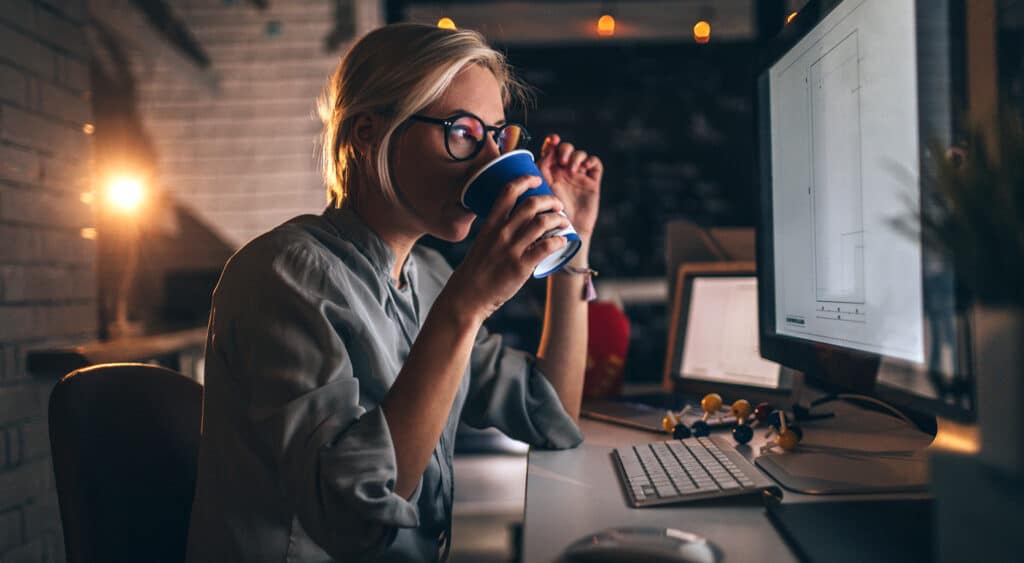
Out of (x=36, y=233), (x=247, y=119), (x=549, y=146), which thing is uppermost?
(x=247, y=119)

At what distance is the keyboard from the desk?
0.04 feet

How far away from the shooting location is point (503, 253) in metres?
0.77

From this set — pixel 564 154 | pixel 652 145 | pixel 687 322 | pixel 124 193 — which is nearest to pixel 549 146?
pixel 564 154

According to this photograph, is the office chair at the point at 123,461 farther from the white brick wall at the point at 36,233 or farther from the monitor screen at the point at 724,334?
the monitor screen at the point at 724,334

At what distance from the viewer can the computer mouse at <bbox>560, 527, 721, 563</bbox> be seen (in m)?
0.57

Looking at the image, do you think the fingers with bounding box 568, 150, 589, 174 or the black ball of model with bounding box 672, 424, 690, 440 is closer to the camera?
the black ball of model with bounding box 672, 424, 690, 440

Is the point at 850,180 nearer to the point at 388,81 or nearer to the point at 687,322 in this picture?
the point at 388,81

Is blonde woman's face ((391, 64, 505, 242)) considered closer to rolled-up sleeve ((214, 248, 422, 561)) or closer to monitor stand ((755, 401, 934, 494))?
rolled-up sleeve ((214, 248, 422, 561))

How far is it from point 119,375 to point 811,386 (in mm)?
1051

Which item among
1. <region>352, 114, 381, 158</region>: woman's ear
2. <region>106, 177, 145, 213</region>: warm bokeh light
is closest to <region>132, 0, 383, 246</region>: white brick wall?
<region>106, 177, 145, 213</region>: warm bokeh light

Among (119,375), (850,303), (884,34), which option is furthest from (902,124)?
(119,375)

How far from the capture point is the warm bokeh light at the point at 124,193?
2.83 meters

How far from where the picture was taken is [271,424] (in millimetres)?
719

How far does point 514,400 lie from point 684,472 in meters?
0.36
